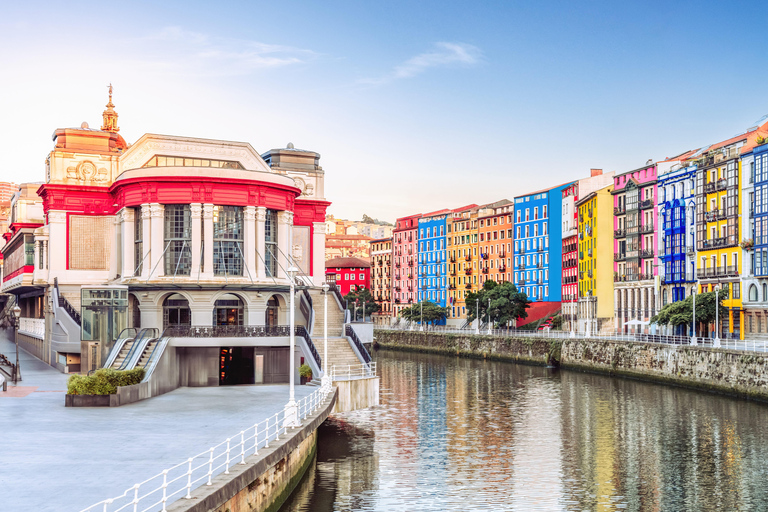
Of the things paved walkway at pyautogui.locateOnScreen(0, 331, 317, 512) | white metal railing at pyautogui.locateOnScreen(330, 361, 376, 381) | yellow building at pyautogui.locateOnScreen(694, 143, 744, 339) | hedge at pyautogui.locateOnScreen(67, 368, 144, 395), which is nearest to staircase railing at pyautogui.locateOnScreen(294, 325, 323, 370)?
white metal railing at pyautogui.locateOnScreen(330, 361, 376, 381)

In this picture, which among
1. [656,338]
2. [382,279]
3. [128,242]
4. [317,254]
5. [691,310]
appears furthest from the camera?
[382,279]

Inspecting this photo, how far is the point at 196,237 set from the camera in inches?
2303

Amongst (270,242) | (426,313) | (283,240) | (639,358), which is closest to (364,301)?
(426,313)

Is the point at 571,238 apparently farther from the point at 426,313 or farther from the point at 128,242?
the point at 128,242

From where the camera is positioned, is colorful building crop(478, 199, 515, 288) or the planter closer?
the planter

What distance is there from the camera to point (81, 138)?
6750 cm

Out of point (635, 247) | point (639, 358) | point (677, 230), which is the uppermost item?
point (677, 230)

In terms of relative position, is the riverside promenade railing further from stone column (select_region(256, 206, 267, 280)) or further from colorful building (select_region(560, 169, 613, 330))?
stone column (select_region(256, 206, 267, 280))

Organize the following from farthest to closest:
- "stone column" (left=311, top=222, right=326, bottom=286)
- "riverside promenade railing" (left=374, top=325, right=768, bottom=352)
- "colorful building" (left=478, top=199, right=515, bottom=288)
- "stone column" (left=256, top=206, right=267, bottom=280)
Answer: "colorful building" (left=478, top=199, right=515, bottom=288), "stone column" (left=311, top=222, right=326, bottom=286), "riverside promenade railing" (left=374, top=325, right=768, bottom=352), "stone column" (left=256, top=206, right=267, bottom=280)

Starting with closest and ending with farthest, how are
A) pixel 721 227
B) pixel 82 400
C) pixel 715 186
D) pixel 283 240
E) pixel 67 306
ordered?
pixel 82 400 < pixel 283 240 < pixel 67 306 < pixel 721 227 < pixel 715 186

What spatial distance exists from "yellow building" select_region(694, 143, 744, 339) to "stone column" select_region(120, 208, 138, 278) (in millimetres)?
53526

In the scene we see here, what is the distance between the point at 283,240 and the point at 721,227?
4682 centimetres

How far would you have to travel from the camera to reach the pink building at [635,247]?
104 meters

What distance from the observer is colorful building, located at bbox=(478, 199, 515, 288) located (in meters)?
151
